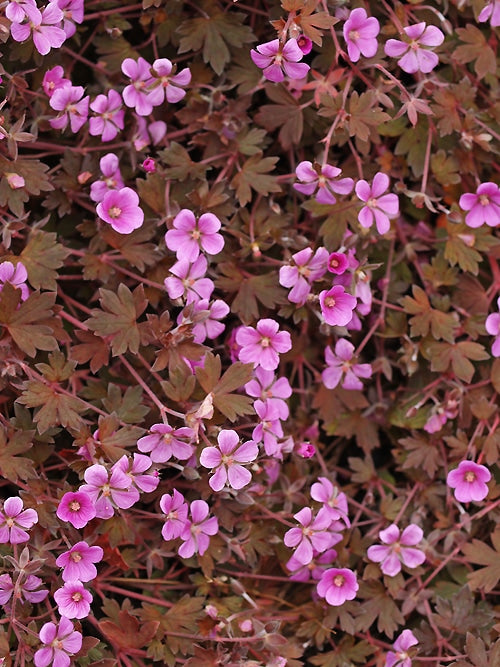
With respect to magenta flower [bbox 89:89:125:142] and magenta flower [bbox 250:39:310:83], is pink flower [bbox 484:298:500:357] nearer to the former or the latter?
magenta flower [bbox 250:39:310:83]

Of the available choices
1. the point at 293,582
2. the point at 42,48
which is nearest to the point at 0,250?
the point at 42,48

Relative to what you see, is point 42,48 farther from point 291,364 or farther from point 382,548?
point 382,548

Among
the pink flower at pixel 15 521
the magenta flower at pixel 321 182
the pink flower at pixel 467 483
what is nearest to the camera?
the pink flower at pixel 15 521

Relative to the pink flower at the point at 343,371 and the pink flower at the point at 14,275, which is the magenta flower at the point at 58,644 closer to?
the pink flower at the point at 14,275

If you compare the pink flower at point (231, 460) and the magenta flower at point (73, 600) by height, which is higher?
the pink flower at point (231, 460)

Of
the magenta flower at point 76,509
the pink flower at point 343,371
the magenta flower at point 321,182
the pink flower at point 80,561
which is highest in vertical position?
the magenta flower at point 321,182

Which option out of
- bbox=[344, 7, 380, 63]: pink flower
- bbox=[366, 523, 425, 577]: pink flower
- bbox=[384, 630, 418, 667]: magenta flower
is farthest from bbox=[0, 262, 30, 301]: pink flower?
bbox=[384, 630, 418, 667]: magenta flower

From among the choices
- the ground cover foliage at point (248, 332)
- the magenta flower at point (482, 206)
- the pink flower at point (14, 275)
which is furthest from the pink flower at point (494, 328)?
the pink flower at point (14, 275)
